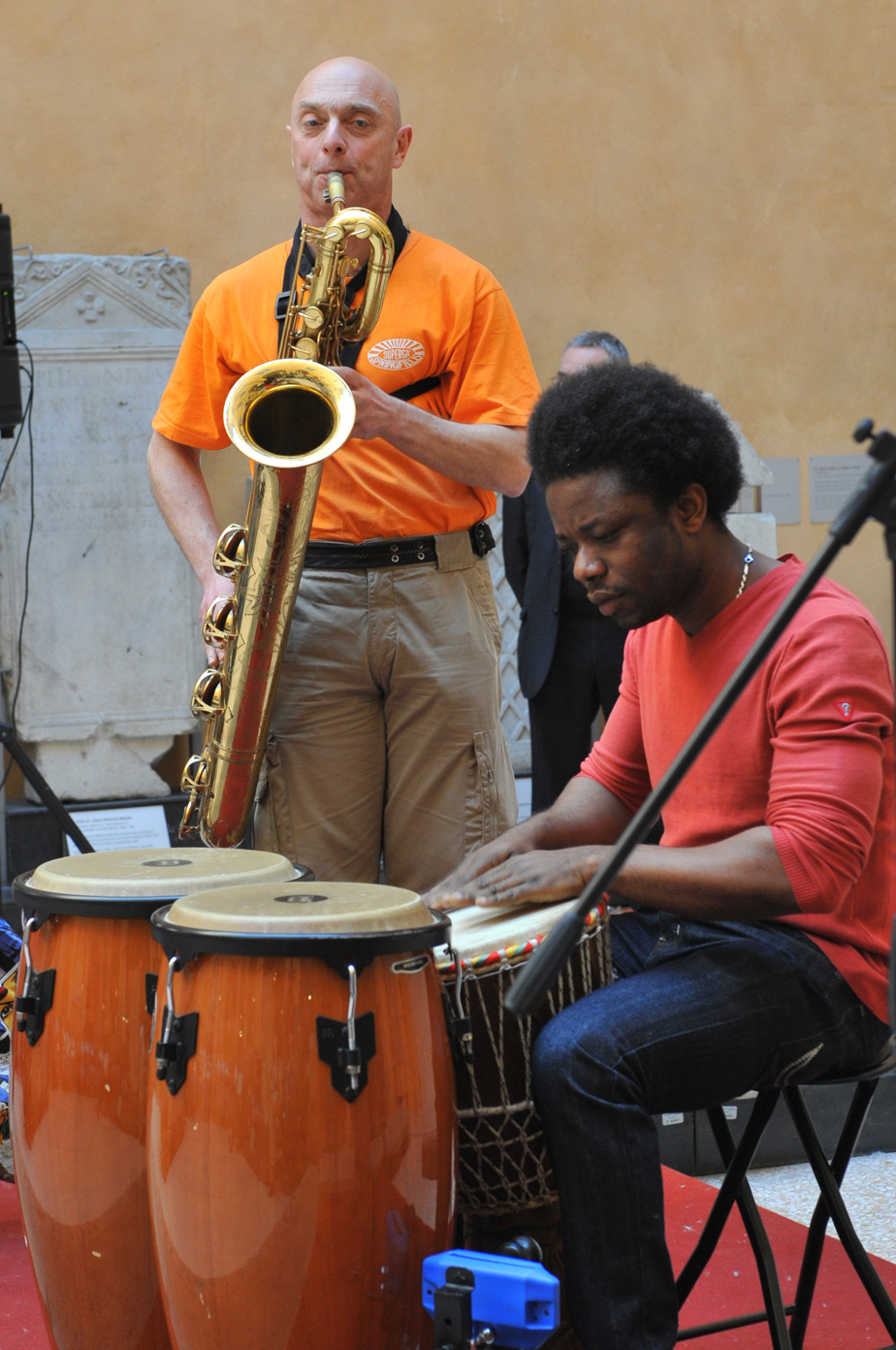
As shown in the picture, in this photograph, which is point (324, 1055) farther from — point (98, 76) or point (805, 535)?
point (805, 535)

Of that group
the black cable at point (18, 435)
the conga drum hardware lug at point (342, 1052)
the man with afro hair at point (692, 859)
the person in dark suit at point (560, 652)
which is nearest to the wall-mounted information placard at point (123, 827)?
the black cable at point (18, 435)

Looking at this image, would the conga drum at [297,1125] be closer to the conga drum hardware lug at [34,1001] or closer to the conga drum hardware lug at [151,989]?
the conga drum hardware lug at [151,989]

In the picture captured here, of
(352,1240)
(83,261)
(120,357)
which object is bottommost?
(352,1240)

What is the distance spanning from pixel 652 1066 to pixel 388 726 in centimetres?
98

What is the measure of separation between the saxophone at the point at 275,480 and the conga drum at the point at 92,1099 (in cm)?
68

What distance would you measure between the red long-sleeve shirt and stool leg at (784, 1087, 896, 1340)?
7.9 inches

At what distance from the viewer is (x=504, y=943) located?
5.34 feet

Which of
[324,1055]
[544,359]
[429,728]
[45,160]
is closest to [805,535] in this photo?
[544,359]

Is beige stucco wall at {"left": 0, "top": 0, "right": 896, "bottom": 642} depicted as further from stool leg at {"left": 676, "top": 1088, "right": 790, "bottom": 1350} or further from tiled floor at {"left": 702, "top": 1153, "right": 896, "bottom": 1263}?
stool leg at {"left": 676, "top": 1088, "right": 790, "bottom": 1350}

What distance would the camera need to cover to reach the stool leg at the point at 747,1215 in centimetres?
171

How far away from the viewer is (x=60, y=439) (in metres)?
4.19

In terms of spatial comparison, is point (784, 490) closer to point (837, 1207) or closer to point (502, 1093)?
point (837, 1207)

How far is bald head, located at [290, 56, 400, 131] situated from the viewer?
232 cm

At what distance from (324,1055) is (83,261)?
327cm
